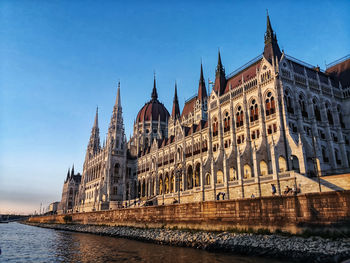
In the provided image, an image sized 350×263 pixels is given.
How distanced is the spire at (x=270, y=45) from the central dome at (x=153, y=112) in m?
56.7

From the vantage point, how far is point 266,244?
23.3 metres

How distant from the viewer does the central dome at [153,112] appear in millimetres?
104625

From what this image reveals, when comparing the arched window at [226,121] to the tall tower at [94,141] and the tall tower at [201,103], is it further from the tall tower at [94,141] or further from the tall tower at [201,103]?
the tall tower at [94,141]

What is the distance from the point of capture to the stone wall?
22.5 meters

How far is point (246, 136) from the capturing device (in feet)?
151

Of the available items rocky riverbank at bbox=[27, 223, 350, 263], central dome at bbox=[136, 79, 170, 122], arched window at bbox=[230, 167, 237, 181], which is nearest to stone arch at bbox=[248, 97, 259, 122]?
arched window at bbox=[230, 167, 237, 181]

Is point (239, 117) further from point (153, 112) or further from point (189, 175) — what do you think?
point (153, 112)

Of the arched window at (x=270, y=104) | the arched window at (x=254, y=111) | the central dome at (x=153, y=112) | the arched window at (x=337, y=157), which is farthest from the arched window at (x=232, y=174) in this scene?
the central dome at (x=153, y=112)

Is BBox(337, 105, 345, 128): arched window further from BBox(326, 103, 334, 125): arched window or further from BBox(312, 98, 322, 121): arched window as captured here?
BBox(312, 98, 322, 121): arched window

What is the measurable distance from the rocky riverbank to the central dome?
237 feet

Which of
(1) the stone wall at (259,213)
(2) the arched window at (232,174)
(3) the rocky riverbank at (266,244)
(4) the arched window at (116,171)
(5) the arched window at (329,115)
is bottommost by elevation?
(3) the rocky riverbank at (266,244)

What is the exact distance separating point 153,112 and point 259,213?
81.6 m

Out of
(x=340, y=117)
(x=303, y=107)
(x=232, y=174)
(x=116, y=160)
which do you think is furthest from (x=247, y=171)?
(x=116, y=160)

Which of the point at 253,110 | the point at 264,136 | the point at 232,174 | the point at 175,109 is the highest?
the point at 175,109
